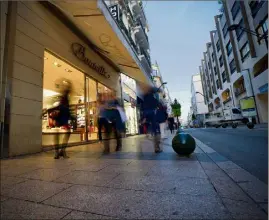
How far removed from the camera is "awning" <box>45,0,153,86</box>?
284 inches

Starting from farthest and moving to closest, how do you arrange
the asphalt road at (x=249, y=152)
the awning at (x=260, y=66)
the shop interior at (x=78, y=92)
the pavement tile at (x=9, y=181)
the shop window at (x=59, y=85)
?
the awning at (x=260, y=66), the shop interior at (x=78, y=92), the shop window at (x=59, y=85), the asphalt road at (x=249, y=152), the pavement tile at (x=9, y=181)

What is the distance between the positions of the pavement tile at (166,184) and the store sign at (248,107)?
22605 mm

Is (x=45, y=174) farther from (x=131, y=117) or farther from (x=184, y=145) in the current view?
(x=131, y=117)

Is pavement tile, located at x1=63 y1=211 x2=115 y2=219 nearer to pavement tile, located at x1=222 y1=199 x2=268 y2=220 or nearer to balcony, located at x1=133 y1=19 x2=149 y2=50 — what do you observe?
pavement tile, located at x1=222 y1=199 x2=268 y2=220

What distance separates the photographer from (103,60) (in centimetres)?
1288

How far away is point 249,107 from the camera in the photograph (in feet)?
74.8

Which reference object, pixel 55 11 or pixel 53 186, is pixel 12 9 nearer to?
pixel 55 11

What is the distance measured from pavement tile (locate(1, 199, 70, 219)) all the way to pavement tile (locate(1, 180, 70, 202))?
14 cm

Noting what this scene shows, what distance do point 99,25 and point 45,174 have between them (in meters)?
7.42

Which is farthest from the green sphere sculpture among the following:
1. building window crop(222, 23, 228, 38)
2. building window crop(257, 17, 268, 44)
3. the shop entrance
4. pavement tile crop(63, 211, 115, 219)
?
building window crop(222, 23, 228, 38)

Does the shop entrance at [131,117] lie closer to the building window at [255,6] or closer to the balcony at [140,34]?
the balcony at [140,34]

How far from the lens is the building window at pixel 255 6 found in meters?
18.6

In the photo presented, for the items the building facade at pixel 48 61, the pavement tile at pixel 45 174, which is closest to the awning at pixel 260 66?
the building facade at pixel 48 61

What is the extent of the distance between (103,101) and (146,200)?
15.1 ft
